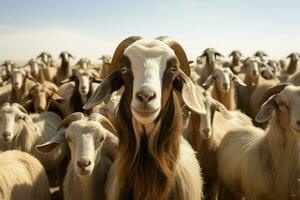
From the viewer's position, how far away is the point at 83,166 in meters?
3.53

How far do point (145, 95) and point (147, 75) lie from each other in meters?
0.23

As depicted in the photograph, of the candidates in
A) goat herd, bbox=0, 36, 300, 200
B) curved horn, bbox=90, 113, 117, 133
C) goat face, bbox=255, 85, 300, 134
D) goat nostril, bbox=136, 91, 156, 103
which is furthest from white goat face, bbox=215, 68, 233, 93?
goat nostril, bbox=136, 91, 156, 103

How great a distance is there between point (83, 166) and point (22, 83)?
20.4ft

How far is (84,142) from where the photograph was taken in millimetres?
3805

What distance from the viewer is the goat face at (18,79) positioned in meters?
8.74

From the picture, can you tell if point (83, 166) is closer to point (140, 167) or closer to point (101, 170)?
point (101, 170)

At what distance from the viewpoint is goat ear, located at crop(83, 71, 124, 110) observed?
9.65 ft

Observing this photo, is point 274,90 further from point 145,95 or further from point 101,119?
point 145,95

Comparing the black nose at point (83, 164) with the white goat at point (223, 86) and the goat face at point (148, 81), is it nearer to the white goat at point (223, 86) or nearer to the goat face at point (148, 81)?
the goat face at point (148, 81)

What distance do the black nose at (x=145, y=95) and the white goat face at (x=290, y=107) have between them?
1989 mm

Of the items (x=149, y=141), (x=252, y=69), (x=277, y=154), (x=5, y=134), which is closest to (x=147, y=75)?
(x=149, y=141)

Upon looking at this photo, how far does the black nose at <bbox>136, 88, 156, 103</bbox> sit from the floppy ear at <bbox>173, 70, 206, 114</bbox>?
1.66ft

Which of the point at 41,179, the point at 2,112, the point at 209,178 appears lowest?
the point at 209,178

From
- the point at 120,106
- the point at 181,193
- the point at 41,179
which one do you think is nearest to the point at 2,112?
the point at 41,179
